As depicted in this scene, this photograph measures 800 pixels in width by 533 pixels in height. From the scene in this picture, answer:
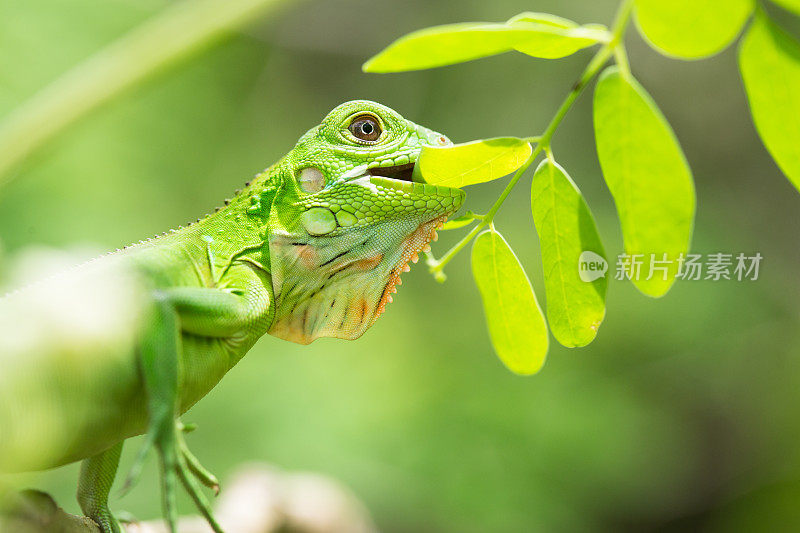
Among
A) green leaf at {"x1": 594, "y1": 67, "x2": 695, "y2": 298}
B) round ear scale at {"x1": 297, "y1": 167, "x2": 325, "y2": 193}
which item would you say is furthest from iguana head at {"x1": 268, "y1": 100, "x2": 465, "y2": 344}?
green leaf at {"x1": 594, "y1": 67, "x2": 695, "y2": 298}

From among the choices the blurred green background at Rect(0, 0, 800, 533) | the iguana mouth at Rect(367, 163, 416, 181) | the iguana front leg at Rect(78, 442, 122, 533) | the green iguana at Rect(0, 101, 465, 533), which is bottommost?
the iguana front leg at Rect(78, 442, 122, 533)

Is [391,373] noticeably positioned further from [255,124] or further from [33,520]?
[33,520]

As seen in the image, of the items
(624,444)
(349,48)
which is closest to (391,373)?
(624,444)

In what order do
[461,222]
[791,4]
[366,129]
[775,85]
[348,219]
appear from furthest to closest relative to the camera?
[366,129]
[348,219]
[461,222]
[775,85]
[791,4]

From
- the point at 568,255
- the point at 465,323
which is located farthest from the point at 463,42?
the point at 465,323

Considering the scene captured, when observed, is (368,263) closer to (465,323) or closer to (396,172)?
(396,172)

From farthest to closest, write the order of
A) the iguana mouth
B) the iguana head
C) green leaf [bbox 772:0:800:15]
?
the iguana mouth → the iguana head → green leaf [bbox 772:0:800:15]

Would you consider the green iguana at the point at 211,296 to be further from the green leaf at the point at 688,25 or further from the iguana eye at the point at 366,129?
the green leaf at the point at 688,25

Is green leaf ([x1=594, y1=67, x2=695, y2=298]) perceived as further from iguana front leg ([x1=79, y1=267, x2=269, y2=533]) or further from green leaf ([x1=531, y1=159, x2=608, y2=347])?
iguana front leg ([x1=79, y1=267, x2=269, y2=533])
